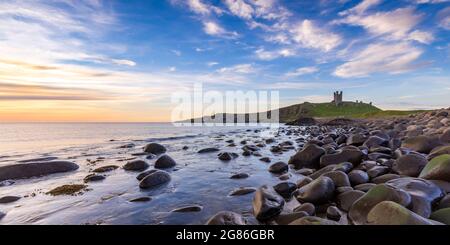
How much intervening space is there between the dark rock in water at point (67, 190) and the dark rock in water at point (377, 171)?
9842 millimetres

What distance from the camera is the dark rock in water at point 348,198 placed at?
6.87 metres

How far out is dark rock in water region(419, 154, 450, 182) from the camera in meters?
7.16

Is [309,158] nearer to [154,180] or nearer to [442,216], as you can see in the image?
[154,180]

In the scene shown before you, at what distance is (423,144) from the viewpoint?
12.0m

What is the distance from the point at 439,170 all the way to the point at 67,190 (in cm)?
1155

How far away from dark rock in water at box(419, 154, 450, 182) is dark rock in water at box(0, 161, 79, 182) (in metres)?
14.8

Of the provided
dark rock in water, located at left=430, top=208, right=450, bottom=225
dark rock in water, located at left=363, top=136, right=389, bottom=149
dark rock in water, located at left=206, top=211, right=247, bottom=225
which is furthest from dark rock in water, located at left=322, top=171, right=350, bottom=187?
dark rock in water, located at left=363, top=136, right=389, bottom=149

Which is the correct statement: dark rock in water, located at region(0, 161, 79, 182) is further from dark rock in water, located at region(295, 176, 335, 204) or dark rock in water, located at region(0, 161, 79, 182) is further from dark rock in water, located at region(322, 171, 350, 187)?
dark rock in water, located at region(322, 171, 350, 187)

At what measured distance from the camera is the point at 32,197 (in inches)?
374

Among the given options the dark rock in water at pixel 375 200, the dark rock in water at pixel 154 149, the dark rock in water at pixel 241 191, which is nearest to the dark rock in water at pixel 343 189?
the dark rock in water at pixel 375 200

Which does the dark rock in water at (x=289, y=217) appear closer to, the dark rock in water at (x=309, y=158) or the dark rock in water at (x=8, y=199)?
the dark rock in water at (x=309, y=158)

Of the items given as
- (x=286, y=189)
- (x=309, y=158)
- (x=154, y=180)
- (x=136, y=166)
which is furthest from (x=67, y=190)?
(x=309, y=158)

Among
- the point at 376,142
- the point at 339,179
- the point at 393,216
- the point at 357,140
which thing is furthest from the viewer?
the point at 357,140
